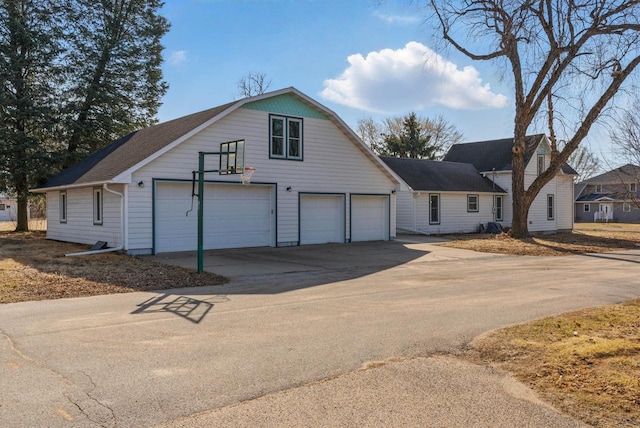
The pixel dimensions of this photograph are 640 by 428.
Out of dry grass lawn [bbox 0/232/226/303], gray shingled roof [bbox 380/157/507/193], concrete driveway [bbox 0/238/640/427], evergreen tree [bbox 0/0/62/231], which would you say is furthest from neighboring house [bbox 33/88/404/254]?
concrete driveway [bbox 0/238/640/427]

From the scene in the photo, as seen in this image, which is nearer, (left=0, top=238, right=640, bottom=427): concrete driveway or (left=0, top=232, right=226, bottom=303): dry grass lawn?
(left=0, top=238, right=640, bottom=427): concrete driveway

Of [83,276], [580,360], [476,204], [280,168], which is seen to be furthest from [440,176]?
[580,360]

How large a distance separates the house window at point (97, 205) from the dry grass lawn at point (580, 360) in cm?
1467

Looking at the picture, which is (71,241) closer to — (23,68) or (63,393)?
(23,68)

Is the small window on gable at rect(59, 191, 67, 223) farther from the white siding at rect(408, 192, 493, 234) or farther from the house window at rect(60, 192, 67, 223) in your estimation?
the white siding at rect(408, 192, 493, 234)

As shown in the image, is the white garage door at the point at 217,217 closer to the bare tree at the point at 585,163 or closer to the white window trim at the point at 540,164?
the white window trim at the point at 540,164

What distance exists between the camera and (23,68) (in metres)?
25.6

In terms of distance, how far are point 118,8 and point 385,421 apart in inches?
1210

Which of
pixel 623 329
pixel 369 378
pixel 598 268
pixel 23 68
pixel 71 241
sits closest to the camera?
pixel 369 378

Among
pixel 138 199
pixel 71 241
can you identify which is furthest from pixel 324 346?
pixel 71 241

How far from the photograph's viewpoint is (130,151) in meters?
18.3

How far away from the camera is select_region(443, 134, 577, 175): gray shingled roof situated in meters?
30.9

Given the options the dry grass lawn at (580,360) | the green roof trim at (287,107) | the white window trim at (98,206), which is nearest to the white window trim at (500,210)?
the green roof trim at (287,107)

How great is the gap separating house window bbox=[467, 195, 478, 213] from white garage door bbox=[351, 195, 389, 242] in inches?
376
